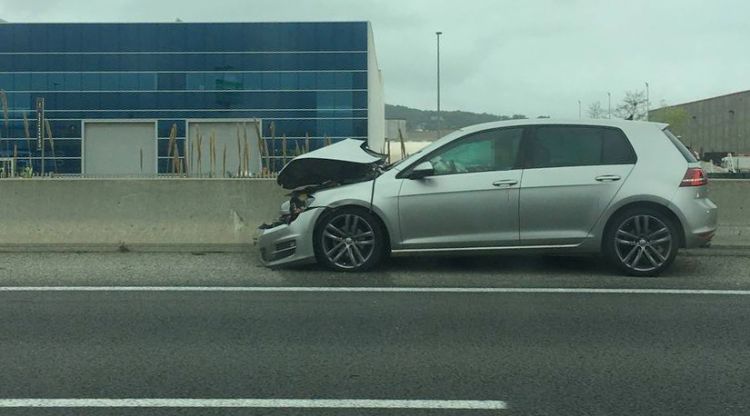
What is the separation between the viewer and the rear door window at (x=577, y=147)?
8.25m

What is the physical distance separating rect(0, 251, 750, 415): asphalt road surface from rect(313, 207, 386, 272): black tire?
26 centimetres

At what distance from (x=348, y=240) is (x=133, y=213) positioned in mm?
3590

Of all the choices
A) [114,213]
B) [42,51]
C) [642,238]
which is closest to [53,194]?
[114,213]

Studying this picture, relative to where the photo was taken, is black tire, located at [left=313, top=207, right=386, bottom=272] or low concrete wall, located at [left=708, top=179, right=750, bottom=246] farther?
low concrete wall, located at [left=708, top=179, right=750, bottom=246]

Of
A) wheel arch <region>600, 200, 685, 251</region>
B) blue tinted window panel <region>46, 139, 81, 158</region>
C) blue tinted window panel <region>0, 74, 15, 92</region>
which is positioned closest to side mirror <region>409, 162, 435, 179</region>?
wheel arch <region>600, 200, 685, 251</region>

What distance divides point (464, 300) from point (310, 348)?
6.79ft

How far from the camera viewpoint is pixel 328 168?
28.9ft

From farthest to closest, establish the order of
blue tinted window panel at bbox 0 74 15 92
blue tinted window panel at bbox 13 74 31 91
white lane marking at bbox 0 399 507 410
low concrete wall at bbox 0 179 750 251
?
blue tinted window panel at bbox 0 74 15 92
blue tinted window panel at bbox 13 74 31 91
low concrete wall at bbox 0 179 750 251
white lane marking at bbox 0 399 507 410

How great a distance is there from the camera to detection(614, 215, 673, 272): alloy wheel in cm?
808

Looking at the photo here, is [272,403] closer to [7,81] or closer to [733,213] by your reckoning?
[733,213]

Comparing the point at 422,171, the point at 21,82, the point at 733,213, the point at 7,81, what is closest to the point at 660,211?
the point at 733,213

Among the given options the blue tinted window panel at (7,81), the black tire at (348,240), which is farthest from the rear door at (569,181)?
the blue tinted window panel at (7,81)

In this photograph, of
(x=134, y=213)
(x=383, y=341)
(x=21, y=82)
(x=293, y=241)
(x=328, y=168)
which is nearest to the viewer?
(x=383, y=341)

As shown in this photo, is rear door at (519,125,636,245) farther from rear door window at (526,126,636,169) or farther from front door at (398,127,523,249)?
front door at (398,127,523,249)
